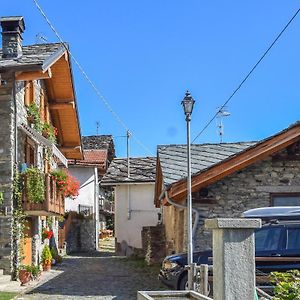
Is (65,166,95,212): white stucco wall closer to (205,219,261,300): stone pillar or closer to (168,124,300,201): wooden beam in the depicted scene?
(168,124,300,201): wooden beam

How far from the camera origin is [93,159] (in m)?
37.1

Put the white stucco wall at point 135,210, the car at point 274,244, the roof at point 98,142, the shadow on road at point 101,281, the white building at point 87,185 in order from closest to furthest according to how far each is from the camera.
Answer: the car at point 274,244, the shadow on road at point 101,281, the white stucco wall at point 135,210, the white building at point 87,185, the roof at point 98,142

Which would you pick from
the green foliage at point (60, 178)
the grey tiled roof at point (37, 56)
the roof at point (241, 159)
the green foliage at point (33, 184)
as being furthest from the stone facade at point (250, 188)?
the green foliage at point (60, 178)

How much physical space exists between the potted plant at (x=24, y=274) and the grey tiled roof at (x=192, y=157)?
467 centimetres

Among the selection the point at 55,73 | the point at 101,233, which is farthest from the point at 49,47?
the point at 101,233

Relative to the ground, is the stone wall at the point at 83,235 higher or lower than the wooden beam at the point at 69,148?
lower

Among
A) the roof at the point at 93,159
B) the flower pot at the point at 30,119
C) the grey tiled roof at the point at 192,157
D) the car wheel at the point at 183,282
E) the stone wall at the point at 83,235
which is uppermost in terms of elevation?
the flower pot at the point at 30,119

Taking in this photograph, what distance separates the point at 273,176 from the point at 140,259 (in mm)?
13059

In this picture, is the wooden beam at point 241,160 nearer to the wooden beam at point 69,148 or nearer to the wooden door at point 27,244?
the wooden door at point 27,244

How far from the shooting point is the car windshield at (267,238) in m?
11.8

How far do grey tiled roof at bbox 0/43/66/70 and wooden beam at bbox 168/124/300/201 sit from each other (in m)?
5.50

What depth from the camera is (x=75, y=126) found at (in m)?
25.4

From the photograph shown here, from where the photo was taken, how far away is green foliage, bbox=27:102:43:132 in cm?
1935

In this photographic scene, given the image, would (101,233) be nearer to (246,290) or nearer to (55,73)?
(55,73)
